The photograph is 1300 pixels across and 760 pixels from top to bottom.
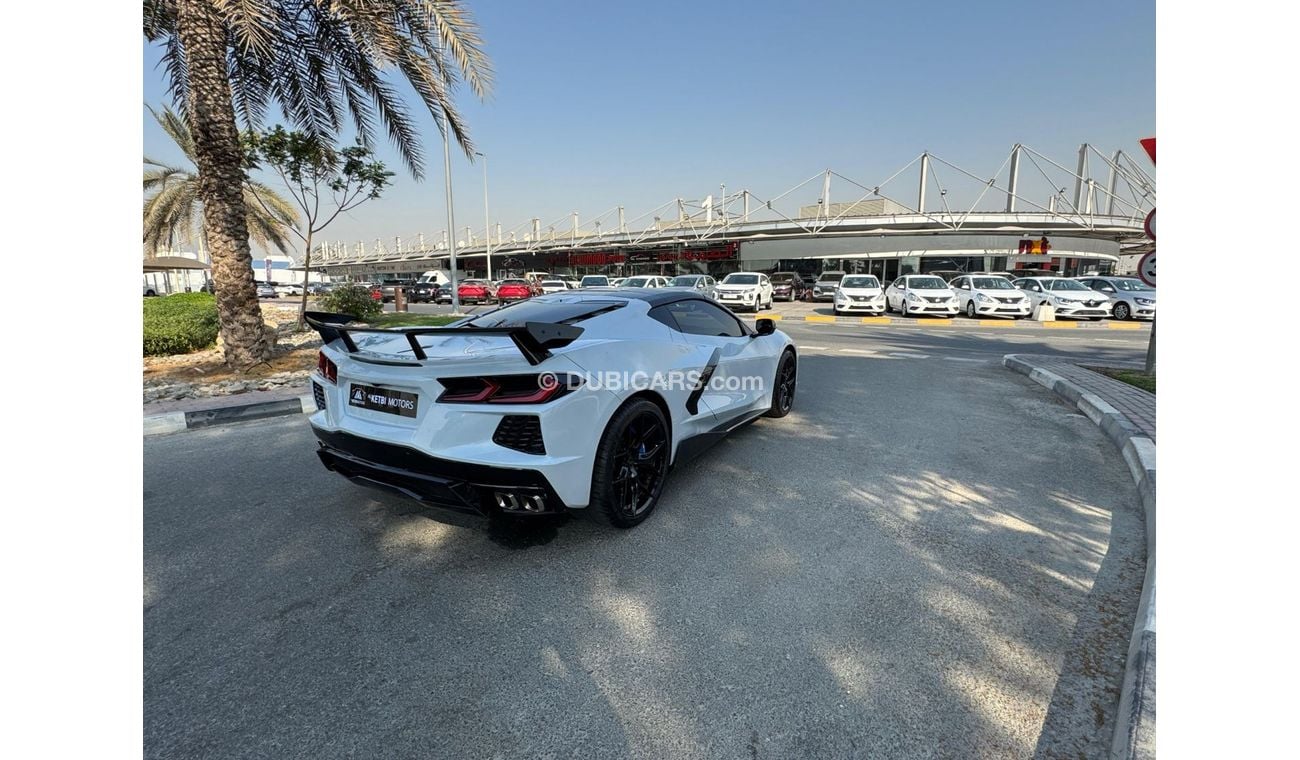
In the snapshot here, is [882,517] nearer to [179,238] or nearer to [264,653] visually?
[264,653]

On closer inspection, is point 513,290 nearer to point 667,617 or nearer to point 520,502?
point 520,502

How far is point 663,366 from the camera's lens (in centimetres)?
359

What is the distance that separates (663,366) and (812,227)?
40392mm

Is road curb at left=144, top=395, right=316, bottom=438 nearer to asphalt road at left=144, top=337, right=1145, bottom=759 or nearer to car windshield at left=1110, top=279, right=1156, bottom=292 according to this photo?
asphalt road at left=144, top=337, right=1145, bottom=759

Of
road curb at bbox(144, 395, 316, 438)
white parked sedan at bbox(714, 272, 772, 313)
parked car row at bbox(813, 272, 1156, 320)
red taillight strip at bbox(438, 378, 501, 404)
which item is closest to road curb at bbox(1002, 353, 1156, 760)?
red taillight strip at bbox(438, 378, 501, 404)

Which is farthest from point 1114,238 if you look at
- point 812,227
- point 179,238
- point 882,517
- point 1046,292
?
point 179,238

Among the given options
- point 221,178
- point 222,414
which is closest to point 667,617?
point 222,414

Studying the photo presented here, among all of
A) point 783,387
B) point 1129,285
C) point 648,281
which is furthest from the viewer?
point 648,281

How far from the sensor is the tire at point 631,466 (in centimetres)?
306

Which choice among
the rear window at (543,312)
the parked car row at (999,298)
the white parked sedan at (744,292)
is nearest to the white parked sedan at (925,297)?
the parked car row at (999,298)

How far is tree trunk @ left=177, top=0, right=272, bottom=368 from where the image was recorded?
7.43 meters

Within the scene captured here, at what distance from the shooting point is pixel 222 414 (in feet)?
19.3

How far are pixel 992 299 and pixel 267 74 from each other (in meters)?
20.4

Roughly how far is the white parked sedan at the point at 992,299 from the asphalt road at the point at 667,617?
17.2 metres
